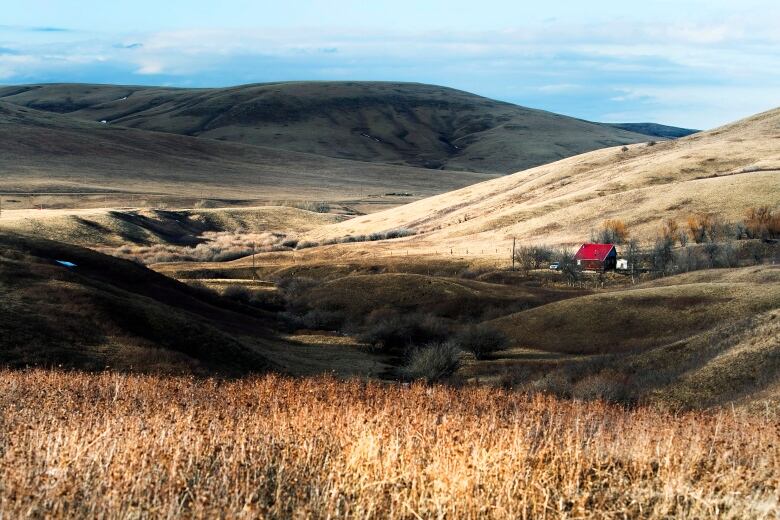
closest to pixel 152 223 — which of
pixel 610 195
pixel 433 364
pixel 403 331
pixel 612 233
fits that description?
pixel 610 195

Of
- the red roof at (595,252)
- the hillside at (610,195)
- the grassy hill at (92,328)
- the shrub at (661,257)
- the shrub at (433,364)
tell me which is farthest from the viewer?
the hillside at (610,195)

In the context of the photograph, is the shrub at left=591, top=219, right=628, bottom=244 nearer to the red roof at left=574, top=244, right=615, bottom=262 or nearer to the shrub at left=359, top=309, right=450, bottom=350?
the red roof at left=574, top=244, right=615, bottom=262

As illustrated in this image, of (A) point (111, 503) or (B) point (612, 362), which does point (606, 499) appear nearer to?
(A) point (111, 503)

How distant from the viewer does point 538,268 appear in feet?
310

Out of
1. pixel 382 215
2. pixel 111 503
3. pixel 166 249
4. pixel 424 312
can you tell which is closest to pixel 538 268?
pixel 424 312

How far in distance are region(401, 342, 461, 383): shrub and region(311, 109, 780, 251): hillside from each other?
60.5 m

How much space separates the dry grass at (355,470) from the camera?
29.1 feet

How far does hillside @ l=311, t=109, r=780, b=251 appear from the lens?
11100 cm

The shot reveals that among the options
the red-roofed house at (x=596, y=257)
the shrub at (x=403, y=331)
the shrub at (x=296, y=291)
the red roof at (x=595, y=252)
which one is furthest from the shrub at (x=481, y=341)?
the red roof at (x=595, y=252)

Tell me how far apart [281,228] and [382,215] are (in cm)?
1767

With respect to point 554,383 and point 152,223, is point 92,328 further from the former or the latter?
point 152,223

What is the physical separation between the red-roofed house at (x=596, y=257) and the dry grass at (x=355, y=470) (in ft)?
263

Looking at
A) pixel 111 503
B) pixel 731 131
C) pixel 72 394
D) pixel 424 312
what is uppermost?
pixel 731 131

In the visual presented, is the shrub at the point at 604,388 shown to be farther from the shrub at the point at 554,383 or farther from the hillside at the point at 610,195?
the hillside at the point at 610,195
